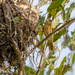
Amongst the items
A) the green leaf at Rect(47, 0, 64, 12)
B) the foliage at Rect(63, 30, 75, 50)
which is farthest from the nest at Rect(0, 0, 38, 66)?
the foliage at Rect(63, 30, 75, 50)

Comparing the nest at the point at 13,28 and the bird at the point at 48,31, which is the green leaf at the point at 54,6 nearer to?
the nest at the point at 13,28

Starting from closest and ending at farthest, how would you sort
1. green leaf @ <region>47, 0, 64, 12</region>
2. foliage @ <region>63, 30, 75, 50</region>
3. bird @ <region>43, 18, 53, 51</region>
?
green leaf @ <region>47, 0, 64, 12</region>
foliage @ <region>63, 30, 75, 50</region>
bird @ <region>43, 18, 53, 51</region>

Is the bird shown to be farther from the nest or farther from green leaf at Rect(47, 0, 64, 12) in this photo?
green leaf at Rect(47, 0, 64, 12)

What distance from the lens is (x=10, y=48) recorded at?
2.03 meters

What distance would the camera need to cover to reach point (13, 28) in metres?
1.94

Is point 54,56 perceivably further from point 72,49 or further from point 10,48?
point 10,48

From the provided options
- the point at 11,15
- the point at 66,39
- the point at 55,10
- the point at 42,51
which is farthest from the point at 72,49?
the point at 11,15

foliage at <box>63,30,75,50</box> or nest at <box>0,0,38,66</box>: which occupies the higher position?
nest at <box>0,0,38,66</box>

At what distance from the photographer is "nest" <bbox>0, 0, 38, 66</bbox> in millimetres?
1894

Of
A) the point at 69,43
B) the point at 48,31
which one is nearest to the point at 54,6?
the point at 69,43

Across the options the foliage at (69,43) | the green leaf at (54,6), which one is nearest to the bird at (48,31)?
the foliage at (69,43)

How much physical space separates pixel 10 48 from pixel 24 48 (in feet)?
0.52

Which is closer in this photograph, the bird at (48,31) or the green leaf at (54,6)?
the green leaf at (54,6)

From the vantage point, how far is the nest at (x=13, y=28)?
1.89m
